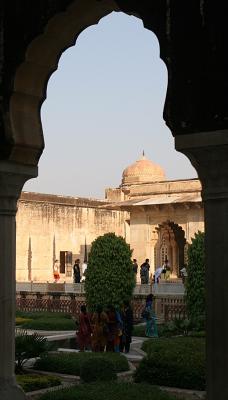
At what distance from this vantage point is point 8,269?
6402 millimetres

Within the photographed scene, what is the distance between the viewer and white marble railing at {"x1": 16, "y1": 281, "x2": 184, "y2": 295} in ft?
66.4

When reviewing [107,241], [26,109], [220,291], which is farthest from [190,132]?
[107,241]

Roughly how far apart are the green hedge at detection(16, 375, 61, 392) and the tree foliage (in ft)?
18.7

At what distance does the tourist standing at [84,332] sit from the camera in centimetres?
1238

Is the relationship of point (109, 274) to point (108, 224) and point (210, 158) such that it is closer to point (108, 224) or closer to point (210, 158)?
point (210, 158)

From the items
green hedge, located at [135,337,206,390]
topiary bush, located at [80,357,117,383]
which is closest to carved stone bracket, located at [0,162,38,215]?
topiary bush, located at [80,357,117,383]

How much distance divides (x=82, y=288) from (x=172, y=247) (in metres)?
13.3

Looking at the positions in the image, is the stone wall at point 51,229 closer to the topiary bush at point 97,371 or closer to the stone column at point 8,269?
the topiary bush at point 97,371

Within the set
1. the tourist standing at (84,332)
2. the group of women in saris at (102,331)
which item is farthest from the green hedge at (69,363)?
the tourist standing at (84,332)

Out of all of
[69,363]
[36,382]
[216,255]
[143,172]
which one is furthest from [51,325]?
[143,172]

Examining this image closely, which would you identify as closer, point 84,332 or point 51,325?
point 84,332

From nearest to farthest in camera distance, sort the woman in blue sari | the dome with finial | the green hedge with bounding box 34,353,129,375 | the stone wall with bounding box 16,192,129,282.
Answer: the green hedge with bounding box 34,353,129,375
the woman in blue sari
the stone wall with bounding box 16,192,129,282
the dome with finial

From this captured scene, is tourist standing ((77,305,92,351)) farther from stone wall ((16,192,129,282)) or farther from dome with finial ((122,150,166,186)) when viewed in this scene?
dome with finial ((122,150,166,186))

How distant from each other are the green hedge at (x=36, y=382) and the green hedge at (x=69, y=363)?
24.6 inches
